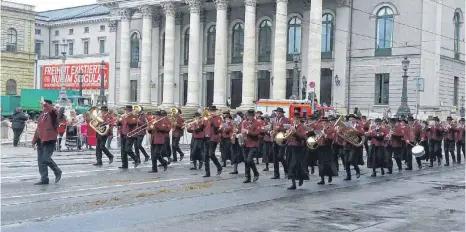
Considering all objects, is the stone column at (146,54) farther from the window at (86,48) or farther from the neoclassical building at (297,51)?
the window at (86,48)

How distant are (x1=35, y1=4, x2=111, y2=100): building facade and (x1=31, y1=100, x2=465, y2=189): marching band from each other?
53404 mm

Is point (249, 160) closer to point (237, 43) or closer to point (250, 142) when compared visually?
point (250, 142)

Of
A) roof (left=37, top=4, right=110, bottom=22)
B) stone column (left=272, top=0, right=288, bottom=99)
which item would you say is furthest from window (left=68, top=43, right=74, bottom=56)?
stone column (left=272, top=0, right=288, bottom=99)

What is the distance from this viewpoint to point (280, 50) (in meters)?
46.8

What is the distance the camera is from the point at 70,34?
86.3 metres

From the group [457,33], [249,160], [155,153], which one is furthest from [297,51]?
[249,160]

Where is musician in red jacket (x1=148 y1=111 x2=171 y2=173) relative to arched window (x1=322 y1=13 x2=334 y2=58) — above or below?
below

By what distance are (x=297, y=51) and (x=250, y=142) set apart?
3478 centimetres

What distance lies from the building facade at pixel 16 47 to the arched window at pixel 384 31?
47.5m

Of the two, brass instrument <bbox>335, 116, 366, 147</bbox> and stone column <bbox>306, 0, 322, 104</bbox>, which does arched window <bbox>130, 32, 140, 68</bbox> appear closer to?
stone column <bbox>306, 0, 322, 104</bbox>

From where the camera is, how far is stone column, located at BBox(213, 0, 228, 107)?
5028 cm

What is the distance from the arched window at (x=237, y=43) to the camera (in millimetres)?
53812

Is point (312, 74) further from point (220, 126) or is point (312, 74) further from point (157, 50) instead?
point (220, 126)

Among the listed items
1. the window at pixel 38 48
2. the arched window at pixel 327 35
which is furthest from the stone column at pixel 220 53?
the window at pixel 38 48
